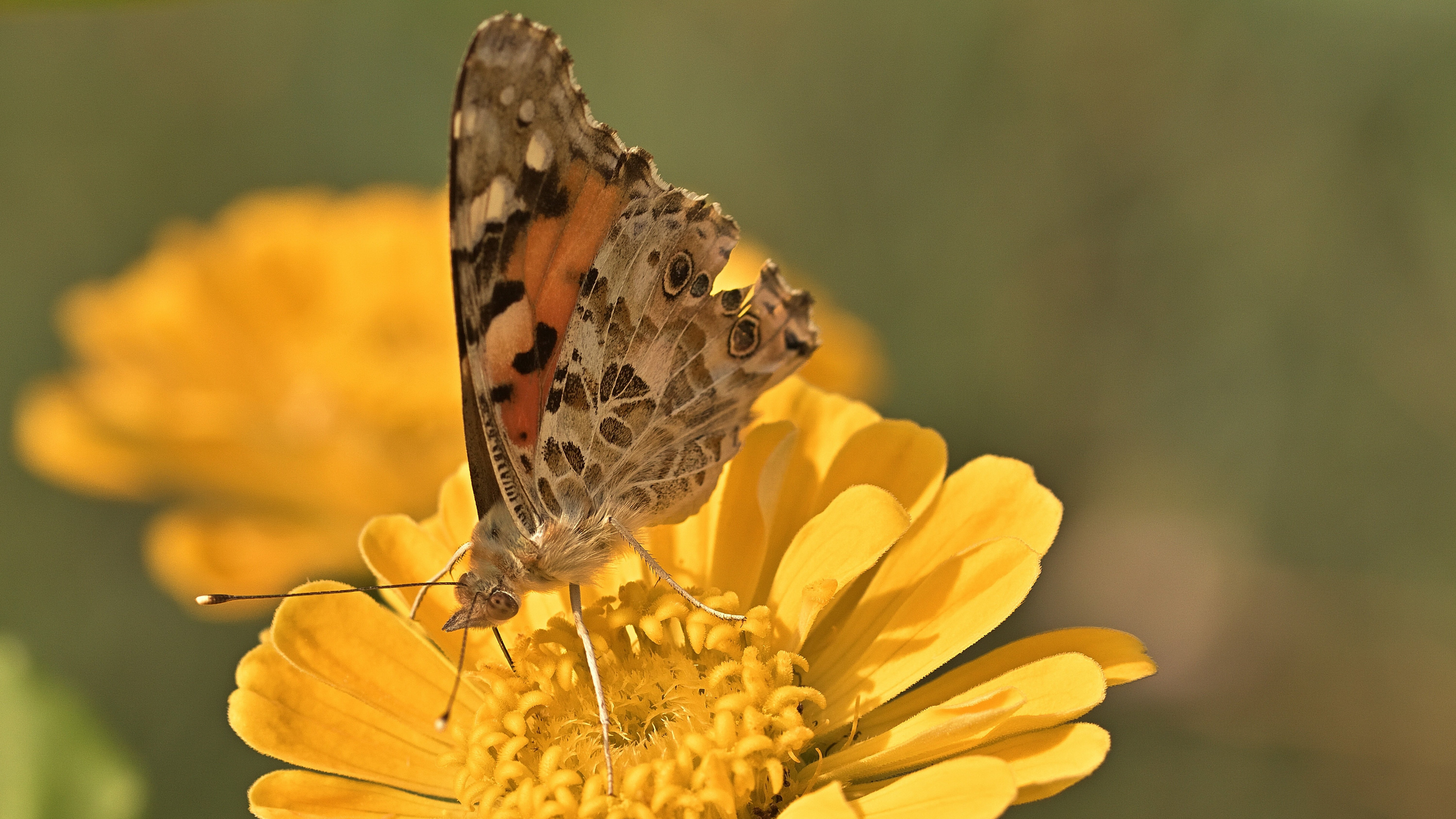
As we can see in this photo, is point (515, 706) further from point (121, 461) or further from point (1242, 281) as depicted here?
point (1242, 281)

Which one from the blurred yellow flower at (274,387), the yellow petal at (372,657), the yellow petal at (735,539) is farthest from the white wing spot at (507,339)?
the blurred yellow flower at (274,387)

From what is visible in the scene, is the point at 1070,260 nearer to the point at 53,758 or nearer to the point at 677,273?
the point at 677,273

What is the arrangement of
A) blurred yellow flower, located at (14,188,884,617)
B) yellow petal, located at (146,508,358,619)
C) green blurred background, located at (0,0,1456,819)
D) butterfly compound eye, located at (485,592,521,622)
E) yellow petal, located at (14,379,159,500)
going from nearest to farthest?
butterfly compound eye, located at (485,592,521,622)
yellow petal, located at (146,508,358,619)
blurred yellow flower, located at (14,188,884,617)
yellow petal, located at (14,379,159,500)
green blurred background, located at (0,0,1456,819)

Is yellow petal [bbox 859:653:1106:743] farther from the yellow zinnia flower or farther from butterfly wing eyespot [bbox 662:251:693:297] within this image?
butterfly wing eyespot [bbox 662:251:693:297]

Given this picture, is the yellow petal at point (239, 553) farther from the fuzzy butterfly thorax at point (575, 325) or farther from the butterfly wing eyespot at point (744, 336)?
the butterfly wing eyespot at point (744, 336)

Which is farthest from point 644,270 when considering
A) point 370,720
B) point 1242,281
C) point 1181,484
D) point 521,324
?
point 1242,281

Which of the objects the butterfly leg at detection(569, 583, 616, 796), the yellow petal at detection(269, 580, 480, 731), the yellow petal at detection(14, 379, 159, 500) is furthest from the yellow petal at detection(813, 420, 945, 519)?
the yellow petal at detection(14, 379, 159, 500)

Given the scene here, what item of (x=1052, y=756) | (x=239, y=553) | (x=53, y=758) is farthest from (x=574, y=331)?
(x=239, y=553)
